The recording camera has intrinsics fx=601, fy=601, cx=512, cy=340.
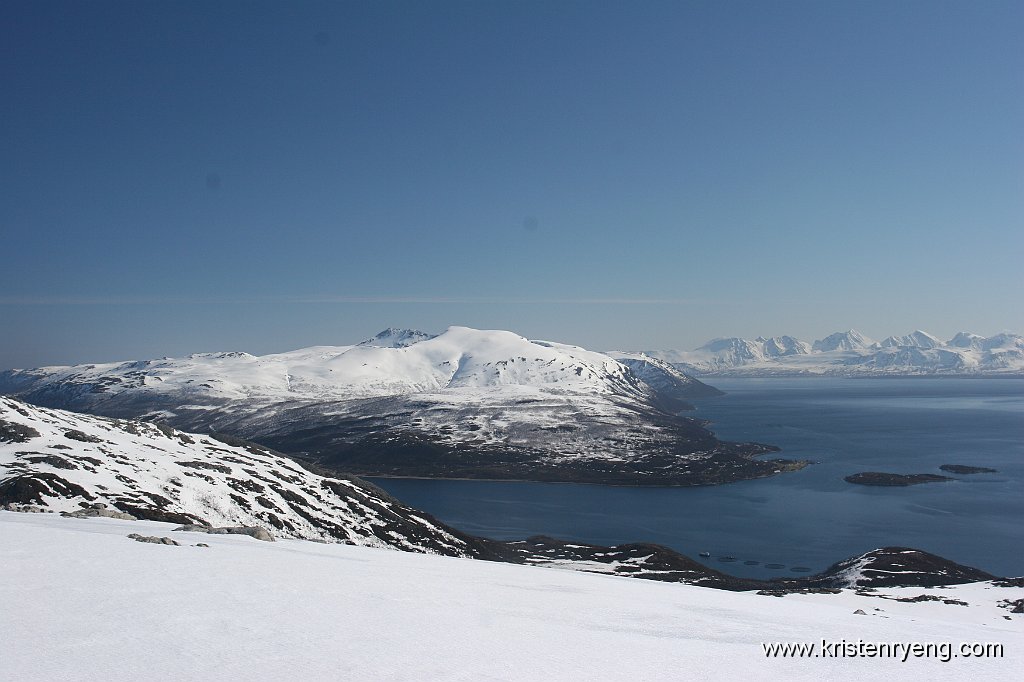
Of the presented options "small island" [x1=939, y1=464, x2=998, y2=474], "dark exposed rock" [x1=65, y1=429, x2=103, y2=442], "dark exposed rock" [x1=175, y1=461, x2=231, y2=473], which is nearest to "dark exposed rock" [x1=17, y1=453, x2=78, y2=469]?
"dark exposed rock" [x1=65, y1=429, x2=103, y2=442]

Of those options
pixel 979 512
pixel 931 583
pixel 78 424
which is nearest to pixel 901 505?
pixel 979 512

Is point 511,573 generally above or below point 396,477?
above

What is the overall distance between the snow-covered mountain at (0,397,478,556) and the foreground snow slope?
2576 cm

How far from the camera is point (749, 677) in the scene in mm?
9234

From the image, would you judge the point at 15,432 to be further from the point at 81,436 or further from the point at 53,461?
the point at 53,461

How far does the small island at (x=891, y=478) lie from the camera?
121 m

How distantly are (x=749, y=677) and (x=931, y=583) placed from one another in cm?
5753

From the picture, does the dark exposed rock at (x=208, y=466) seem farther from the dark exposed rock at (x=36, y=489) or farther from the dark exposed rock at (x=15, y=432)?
the dark exposed rock at (x=36, y=489)

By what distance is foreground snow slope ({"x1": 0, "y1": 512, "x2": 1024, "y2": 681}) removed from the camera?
867cm

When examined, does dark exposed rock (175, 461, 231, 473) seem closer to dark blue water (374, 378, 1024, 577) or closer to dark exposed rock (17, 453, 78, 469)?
dark exposed rock (17, 453, 78, 469)

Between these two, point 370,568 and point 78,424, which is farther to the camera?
point 78,424

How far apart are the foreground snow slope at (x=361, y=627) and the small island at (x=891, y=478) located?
4892 inches

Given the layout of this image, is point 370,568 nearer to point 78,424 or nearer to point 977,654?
point 977,654

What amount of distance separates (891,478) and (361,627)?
5541 inches
